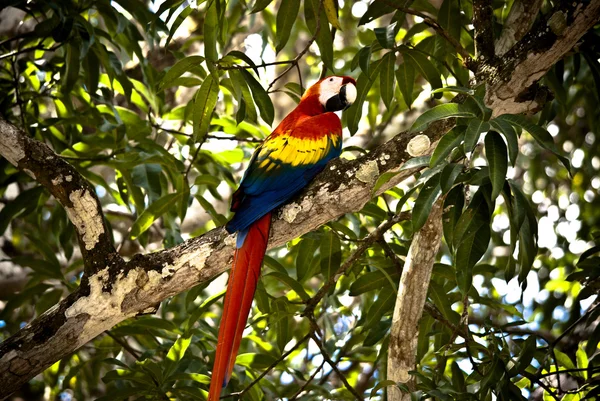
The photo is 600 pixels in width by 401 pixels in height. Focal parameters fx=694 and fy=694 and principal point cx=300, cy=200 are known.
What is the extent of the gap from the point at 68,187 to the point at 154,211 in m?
0.67

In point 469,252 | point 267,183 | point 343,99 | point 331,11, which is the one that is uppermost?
point 331,11

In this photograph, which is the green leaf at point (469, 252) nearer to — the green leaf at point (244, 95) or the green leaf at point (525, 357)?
the green leaf at point (525, 357)

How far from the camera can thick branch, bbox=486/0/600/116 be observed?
1.91 metres

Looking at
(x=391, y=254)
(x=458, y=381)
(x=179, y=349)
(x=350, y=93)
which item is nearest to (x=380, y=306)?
(x=391, y=254)

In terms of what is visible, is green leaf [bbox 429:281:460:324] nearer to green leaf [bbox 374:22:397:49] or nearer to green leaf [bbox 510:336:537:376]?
green leaf [bbox 510:336:537:376]

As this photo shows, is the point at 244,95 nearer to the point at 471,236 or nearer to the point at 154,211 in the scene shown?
the point at 154,211

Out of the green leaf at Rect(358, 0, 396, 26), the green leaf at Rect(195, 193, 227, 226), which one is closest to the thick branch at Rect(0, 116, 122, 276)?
the green leaf at Rect(195, 193, 227, 226)

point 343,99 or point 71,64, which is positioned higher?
point 71,64

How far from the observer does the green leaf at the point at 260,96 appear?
7.86 feet

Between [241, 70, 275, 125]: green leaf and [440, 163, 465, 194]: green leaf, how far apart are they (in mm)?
968

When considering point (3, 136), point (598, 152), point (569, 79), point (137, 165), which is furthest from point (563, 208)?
point (3, 136)

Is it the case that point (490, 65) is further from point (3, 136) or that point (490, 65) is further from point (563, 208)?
Result: point (563, 208)

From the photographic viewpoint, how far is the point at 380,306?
8.25ft

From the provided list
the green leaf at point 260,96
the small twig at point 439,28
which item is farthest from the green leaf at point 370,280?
the small twig at point 439,28
